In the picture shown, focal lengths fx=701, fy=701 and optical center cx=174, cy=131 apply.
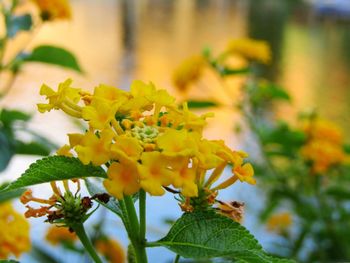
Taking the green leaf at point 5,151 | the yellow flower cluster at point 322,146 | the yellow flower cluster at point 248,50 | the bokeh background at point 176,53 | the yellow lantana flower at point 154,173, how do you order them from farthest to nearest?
the bokeh background at point 176,53 → the yellow flower cluster at point 248,50 → the yellow flower cluster at point 322,146 → the green leaf at point 5,151 → the yellow lantana flower at point 154,173

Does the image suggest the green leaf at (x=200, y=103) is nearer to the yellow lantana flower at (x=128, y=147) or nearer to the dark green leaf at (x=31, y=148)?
the dark green leaf at (x=31, y=148)

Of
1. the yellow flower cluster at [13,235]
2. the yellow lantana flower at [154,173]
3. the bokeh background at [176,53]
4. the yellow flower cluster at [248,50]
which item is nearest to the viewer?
the yellow lantana flower at [154,173]

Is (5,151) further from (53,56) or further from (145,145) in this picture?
(145,145)

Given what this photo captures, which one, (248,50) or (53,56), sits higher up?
(248,50)

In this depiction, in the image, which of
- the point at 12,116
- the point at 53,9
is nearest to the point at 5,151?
the point at 12,116

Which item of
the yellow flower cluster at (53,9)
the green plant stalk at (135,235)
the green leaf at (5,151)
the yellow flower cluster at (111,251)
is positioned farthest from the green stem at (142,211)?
the yellow flower cluster at (53,9)

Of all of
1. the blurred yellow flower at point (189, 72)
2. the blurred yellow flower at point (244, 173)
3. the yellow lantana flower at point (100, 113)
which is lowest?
the blurred yellow flower at point (244, 173)

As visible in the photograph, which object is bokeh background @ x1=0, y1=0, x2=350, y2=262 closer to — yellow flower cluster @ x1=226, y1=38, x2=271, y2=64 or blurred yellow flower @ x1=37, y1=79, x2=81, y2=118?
yellow flower cluster @ x1=226, y1=38, x2=271, y2=64

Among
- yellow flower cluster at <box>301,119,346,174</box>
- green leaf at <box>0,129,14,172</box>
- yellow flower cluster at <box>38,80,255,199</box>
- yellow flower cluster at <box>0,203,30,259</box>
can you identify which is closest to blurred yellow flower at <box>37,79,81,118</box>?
yellow flower cluster at <box>38,80,255,199</box>
